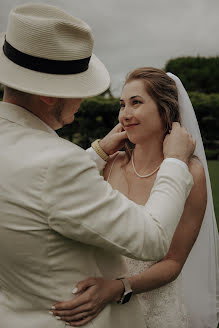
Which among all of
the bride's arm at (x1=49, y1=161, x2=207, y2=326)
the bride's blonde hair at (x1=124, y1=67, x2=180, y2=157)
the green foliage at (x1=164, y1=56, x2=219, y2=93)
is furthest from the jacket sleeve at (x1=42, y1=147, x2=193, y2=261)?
the green foliage at (x1=164, y1=56, x2=219, y2=93)

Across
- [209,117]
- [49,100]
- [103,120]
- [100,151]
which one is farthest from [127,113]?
[209,117]

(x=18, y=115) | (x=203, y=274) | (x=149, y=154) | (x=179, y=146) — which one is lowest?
(x=203, y=274)

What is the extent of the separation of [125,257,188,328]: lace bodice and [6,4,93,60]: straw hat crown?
176 centimetres

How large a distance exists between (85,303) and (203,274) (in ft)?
6.15

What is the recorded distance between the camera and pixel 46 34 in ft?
5.31

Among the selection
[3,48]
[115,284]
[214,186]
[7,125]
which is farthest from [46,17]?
[214,186]

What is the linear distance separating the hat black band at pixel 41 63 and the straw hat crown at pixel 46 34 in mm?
18

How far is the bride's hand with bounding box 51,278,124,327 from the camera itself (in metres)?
1.69

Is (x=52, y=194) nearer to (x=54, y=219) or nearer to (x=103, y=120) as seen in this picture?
(x=54, y=219)

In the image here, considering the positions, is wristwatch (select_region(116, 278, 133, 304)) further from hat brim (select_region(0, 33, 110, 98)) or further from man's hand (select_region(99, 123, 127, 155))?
man's hand (select_region(99, 123, 127, 155))

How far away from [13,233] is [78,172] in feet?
1.21

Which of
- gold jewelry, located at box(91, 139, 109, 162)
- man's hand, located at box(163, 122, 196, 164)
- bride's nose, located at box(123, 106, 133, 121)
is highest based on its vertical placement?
man's hand, located at box(163, 122, 196, 164)

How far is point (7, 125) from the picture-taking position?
171cm

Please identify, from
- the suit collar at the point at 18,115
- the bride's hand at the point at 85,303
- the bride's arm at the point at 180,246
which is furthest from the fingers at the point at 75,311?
the suit collar at the point at 18,115
